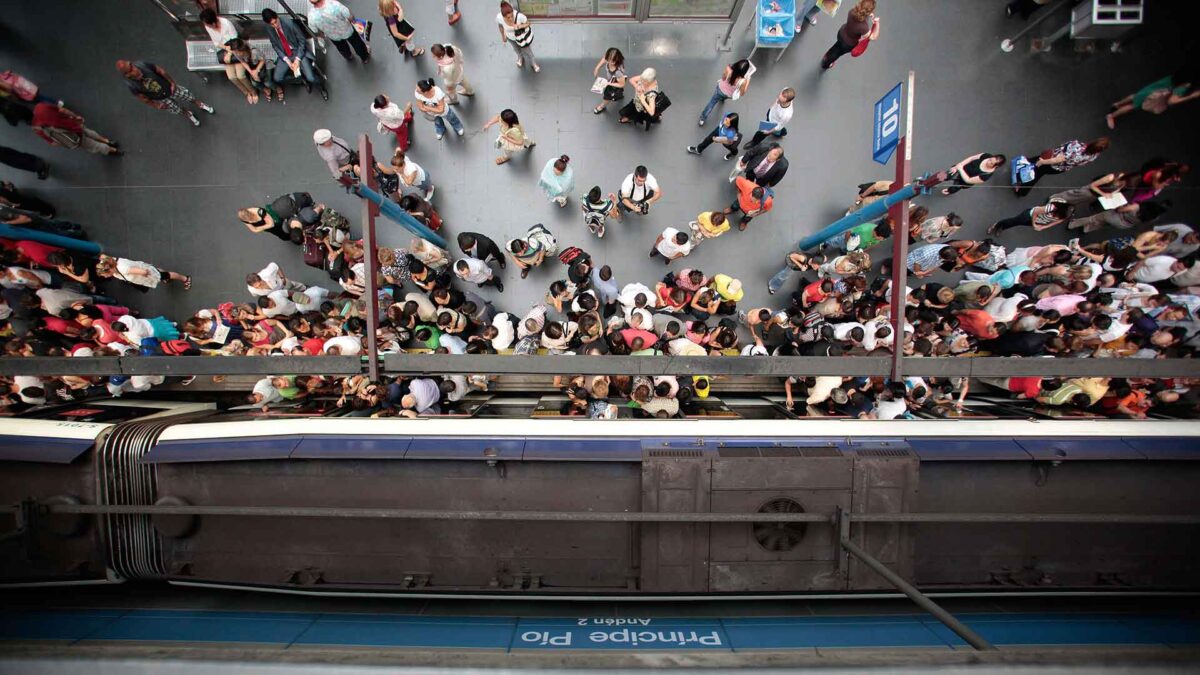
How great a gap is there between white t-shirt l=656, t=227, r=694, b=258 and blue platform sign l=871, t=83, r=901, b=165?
242cm

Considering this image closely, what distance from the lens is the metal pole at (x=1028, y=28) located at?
641 cm

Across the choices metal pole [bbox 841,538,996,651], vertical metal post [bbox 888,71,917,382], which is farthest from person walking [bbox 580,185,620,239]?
metal pole [bbox 841,538,996,651]

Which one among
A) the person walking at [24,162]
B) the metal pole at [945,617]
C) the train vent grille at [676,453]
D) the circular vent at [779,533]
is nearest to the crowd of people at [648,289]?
the person walking at [24,162]

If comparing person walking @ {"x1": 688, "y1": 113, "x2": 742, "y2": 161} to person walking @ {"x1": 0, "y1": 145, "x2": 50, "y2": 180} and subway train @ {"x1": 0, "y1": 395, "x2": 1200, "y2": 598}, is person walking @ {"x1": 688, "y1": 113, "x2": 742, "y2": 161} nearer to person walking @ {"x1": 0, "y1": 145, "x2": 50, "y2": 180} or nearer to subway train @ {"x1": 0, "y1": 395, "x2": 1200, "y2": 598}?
subway train @ {"x1": 0, "y1": 395, "x2": 1200, "y2": 598}

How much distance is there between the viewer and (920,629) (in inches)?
156

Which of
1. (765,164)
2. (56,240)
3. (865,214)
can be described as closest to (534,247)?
(765,164)

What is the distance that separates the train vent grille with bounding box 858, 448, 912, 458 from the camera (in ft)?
12.7

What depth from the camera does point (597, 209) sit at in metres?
6.00

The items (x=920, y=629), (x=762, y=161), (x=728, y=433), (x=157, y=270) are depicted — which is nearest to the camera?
(x=920, y=629)

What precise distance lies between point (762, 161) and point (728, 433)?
356 cm

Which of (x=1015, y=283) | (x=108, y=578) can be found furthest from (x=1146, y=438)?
(x=108, y=578)

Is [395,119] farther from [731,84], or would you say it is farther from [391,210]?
[731,84]

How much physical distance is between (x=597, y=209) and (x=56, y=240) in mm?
7167

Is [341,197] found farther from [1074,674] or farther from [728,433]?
[1074,674]
